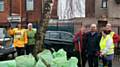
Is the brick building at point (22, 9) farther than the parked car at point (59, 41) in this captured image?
Yes

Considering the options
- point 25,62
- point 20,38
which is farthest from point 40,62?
point 20,38

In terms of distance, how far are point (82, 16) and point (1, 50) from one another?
16661 millimetres

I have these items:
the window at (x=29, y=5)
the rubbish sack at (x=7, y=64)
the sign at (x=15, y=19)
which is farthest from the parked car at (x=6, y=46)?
the window at (x=29, y=5)

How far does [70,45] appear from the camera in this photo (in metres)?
20.8

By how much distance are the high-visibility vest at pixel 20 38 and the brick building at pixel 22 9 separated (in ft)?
81.5

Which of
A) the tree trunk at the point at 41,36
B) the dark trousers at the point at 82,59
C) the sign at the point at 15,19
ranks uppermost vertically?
the tree trunk at the point at 41,36

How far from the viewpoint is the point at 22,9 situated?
42.9 m

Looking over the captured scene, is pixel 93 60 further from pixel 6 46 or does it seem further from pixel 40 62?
A: pixel 40 62

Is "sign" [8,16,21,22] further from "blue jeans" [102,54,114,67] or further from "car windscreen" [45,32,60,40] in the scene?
"blue jeans" [102,54,114,67]

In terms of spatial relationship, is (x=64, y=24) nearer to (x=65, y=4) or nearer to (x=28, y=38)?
(x=65, y=4)

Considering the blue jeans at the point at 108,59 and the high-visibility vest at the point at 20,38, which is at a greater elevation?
the high-visibility vest at the point at 20,38

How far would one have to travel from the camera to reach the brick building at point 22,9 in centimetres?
4222

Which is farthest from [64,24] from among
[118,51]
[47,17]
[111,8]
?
[47,17]

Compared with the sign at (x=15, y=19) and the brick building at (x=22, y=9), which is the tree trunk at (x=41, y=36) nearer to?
the sign at (x=15, y=19)
